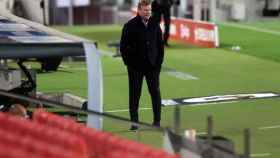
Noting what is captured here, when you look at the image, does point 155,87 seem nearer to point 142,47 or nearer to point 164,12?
point 142,47

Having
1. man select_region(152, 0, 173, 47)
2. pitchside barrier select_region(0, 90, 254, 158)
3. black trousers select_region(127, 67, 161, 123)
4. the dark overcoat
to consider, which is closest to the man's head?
the dark overcoat

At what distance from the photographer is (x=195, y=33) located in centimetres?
2641

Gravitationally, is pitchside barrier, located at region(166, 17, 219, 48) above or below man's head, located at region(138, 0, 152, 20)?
below

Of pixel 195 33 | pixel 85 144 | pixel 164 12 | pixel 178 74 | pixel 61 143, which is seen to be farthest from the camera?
pixel 195 33

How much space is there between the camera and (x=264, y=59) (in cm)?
2233

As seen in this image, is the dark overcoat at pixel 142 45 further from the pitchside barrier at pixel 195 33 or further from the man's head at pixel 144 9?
the pitchside barrier at pixel 195 33

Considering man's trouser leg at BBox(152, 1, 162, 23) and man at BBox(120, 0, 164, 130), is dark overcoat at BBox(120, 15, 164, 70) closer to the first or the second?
man at BBox(120, 0, 164, 130)

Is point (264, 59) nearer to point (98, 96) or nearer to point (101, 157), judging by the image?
point (98, 96)

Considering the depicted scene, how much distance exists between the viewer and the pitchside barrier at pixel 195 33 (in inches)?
1002

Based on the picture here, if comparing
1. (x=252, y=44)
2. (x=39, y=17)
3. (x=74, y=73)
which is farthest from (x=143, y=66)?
(x=252, y=44)

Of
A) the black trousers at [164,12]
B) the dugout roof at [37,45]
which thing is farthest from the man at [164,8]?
the dugout roof at [37,45]

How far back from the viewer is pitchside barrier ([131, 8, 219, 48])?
25.4 m

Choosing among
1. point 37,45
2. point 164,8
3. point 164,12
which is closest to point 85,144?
point 37,45

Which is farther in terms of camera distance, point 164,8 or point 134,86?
point 164,8
